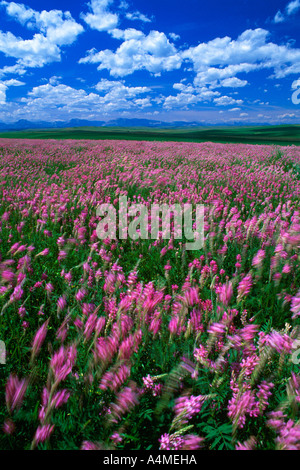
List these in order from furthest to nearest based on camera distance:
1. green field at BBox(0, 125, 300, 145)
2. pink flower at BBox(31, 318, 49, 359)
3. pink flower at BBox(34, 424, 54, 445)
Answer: green field at BBox(0, 125, 300, 145) < pink flower at BBox(31, 318, 49, 359) < pink flower at BBox(34, 424, 54, 445)

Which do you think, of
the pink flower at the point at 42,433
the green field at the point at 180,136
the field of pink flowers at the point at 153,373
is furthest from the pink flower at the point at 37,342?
the green field at the point at 180,136

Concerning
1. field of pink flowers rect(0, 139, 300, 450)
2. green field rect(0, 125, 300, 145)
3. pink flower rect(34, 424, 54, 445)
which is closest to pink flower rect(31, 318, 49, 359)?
field of pink flowers rect(0, 139, 300, 450)

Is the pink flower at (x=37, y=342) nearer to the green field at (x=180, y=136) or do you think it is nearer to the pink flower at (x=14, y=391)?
the pink flower at (x=14, y=391)

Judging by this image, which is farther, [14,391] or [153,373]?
[153,373]

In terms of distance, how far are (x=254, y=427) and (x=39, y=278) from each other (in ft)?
7.96

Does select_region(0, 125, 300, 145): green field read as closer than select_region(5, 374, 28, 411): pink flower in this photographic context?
No

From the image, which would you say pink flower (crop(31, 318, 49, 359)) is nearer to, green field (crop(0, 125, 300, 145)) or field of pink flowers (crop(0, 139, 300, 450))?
field of pink flowers (crop(0, 139, 300, 450))

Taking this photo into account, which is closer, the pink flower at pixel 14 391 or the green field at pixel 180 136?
the pink flower at pixel 14 391

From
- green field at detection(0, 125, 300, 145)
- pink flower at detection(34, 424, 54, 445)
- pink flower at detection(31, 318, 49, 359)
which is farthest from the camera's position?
green field at detection(0, 125, 300, 145)

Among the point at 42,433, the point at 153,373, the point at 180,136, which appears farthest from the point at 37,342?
the point at 180,136

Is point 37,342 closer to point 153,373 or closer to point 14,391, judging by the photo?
point 14,391

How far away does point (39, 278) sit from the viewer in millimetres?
2934

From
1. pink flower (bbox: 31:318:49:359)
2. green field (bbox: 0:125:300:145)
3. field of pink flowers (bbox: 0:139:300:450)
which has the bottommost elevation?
field of pink flowers (bbox: 0:139:300:450)
